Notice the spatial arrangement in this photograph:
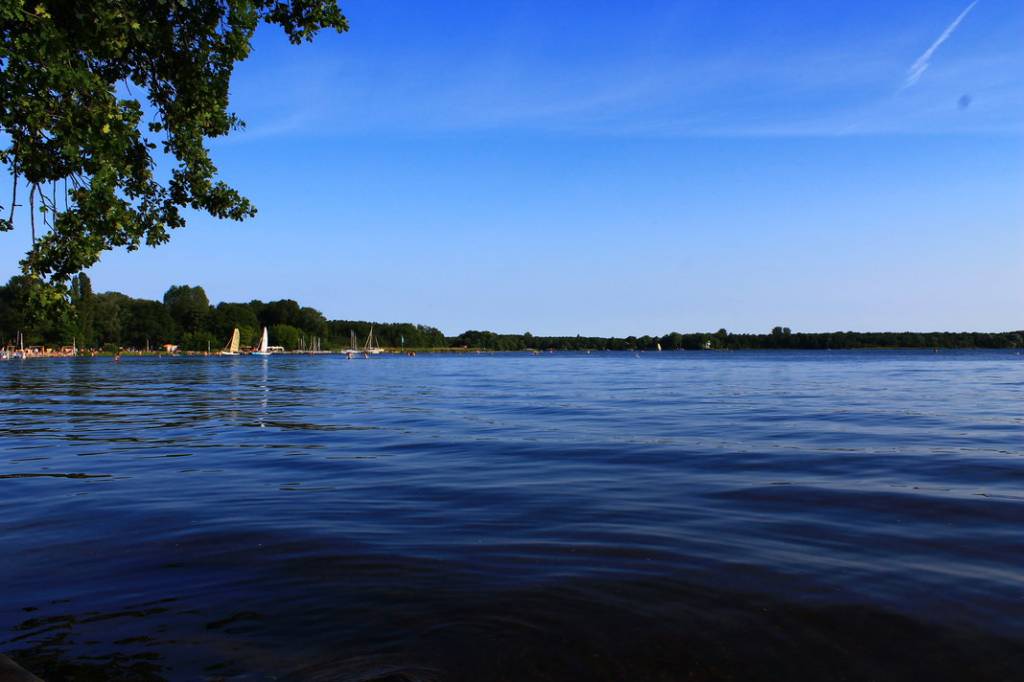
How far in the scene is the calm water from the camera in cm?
639

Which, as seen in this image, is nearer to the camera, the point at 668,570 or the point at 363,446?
the point at 668,570

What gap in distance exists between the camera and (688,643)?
22.0 feet

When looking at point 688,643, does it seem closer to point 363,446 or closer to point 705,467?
point 705,467

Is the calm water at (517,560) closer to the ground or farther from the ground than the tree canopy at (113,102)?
closer to the ground

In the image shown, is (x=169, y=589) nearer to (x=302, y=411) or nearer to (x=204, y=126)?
(x=204, y=126)

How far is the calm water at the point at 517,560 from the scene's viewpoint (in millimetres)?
6395

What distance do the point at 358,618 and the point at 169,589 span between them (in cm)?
254

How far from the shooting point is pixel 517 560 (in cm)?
915

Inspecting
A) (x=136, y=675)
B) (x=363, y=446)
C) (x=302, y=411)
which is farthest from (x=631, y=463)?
(x=302, y=411)

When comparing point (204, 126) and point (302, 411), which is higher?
point (204, 126)

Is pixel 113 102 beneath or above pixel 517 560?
above

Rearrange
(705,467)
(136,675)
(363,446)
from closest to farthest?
(136,675)
(705,467)
(363,446)

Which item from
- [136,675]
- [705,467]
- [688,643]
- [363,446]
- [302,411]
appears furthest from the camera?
[302,411]

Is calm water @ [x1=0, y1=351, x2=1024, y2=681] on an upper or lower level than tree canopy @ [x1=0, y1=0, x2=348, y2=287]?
lower
